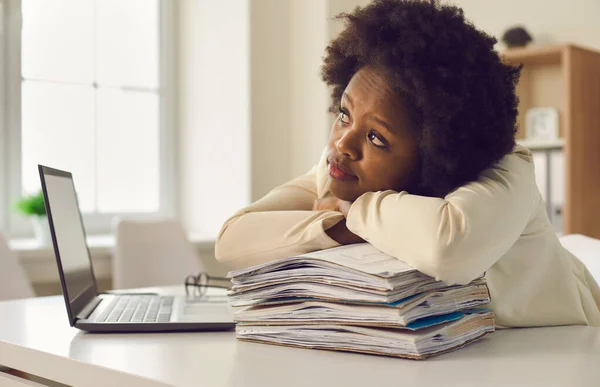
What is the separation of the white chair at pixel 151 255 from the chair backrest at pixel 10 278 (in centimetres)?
52

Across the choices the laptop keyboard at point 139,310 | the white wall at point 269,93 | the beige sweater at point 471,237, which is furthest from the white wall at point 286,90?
the beige sweater at point 471,237

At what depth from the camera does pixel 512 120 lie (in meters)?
1.00

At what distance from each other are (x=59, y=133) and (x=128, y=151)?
38 cm

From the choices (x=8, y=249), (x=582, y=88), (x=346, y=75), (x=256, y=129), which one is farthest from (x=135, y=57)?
(x=346, y=75)

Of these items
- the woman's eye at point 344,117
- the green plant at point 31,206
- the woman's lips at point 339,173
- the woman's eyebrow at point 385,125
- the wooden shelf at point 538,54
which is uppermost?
the wooden shelf at point 538,54

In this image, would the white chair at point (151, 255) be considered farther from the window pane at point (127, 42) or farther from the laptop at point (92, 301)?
the laptop at point (92, 301)

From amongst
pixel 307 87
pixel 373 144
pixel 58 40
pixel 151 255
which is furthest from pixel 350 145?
pixel 58 40

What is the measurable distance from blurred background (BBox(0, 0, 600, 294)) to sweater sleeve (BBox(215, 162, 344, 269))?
2188 mm

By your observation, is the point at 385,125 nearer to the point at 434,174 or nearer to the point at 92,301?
the point at 434,174

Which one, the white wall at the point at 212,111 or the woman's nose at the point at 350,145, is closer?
the woman's nose at the point at 350,145

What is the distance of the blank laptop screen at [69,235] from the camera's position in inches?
44.6

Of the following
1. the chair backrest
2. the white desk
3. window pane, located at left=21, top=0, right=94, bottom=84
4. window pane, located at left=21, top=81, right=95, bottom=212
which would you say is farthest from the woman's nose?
window pane, located at left=21, top=0, right=94, bottom=84

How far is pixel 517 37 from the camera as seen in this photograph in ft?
A: 11.3

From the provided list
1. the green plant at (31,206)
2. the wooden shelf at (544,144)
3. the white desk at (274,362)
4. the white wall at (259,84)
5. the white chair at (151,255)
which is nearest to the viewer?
the white desk at (274,362)
